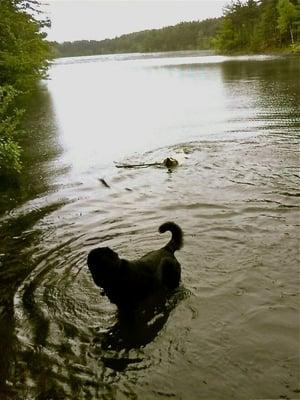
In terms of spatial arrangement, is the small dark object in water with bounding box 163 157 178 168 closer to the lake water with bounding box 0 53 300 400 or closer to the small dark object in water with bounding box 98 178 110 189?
the lake water with bounding box 0 53 300 400

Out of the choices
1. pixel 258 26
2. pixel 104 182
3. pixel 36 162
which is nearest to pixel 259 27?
pixel 258 26

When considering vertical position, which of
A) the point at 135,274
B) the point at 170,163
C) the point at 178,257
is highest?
the point at 135,274

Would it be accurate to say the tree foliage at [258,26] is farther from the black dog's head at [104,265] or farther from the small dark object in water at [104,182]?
the black dog's head at [104,265]

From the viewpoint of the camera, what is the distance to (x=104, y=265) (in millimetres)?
5359

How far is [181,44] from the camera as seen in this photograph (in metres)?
185

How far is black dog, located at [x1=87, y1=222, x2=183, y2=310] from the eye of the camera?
538 centimetres

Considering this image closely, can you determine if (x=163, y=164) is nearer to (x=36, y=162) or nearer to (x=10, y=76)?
(x=36, y=162)

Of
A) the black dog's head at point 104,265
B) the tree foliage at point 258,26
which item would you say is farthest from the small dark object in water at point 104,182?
the tree foliage at point 258,26

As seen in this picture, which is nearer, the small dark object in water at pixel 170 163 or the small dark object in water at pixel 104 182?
the small dark object in water at pixel 104 182

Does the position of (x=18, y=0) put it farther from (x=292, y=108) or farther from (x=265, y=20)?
(x=265, y=20)

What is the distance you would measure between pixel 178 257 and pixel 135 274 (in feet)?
6.42

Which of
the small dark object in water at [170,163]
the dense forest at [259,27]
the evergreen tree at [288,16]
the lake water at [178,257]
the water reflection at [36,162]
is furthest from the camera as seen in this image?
the dense forest at [259,27]

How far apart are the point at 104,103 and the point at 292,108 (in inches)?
564

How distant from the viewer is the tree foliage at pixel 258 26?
247ft
